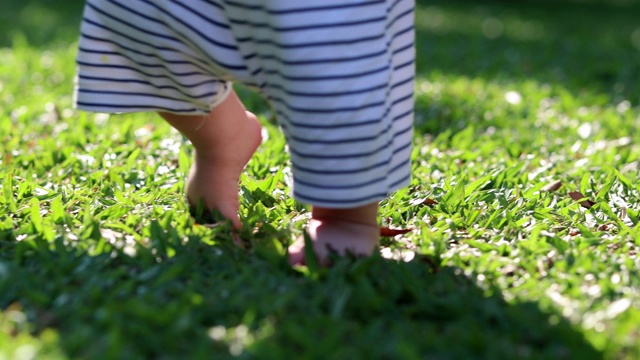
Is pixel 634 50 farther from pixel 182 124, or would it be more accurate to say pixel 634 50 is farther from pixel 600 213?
pixel 182 124

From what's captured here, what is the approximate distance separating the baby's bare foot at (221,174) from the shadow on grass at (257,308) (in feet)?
0.53

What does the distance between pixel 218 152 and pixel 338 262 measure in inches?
16.8

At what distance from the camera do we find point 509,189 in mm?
2387

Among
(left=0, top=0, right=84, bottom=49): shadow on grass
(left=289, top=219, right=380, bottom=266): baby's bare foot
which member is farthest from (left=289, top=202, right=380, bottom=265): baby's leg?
(left=0, top=0, right=84, bottom=49): shadow on grass

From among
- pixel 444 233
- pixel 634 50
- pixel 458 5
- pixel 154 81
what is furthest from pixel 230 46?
pixel 458 5

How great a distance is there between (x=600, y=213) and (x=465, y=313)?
2.47ft

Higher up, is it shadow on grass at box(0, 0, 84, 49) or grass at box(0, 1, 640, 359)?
grass at box(0, 1, 640, 359)

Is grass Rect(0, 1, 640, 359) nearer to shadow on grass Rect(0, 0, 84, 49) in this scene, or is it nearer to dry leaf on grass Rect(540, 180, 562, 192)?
dry leaf on grass Rect(540, 180, 562, 192)

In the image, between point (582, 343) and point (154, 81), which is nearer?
point (582, 343)

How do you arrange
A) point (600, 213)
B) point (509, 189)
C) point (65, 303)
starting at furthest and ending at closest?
1. point (509, 189)
2. point (600, 213)
3. point (65, 303)

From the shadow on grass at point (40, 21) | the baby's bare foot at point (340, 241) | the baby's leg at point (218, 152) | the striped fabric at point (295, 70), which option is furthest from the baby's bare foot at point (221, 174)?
the shadow on grass at point (40, 21)

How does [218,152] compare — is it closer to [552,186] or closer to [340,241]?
[340,241]

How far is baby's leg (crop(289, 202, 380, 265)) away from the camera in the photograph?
1.83m

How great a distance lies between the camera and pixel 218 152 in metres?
2.06
